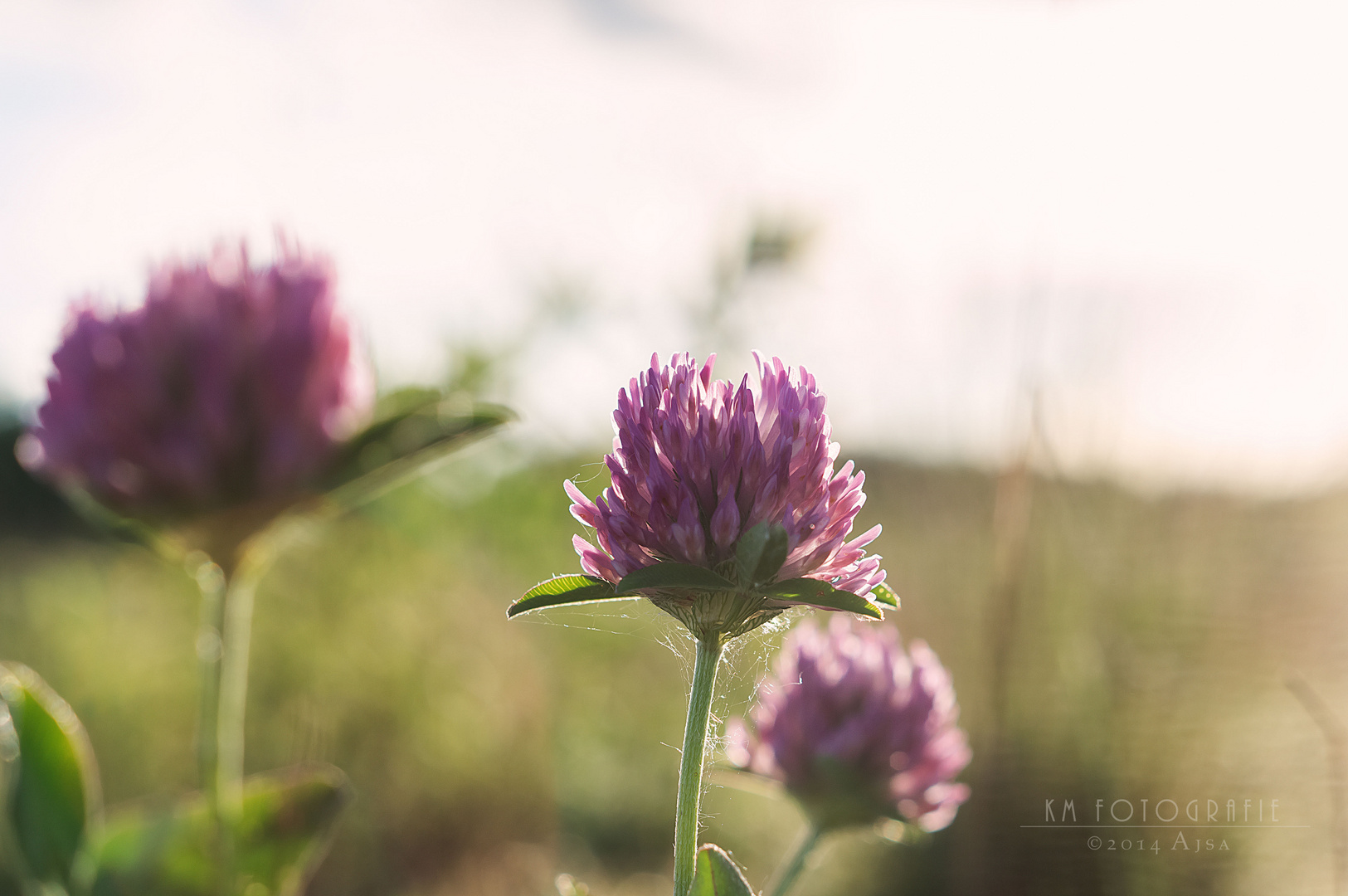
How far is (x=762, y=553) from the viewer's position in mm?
373

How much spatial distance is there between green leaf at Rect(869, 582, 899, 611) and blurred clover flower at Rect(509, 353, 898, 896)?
23mm

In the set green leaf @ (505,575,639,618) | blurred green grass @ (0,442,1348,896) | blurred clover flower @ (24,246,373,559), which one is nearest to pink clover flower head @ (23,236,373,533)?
blurred clover flower @ (24,246,373,559)

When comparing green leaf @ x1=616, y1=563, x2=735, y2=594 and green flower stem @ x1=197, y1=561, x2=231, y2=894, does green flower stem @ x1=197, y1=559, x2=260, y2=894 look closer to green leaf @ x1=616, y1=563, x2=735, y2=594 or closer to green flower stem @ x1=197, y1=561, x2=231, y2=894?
green flower stem @ x1=197, y1=561, x2=231, y2=894

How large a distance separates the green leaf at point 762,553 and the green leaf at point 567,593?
6 centimetres

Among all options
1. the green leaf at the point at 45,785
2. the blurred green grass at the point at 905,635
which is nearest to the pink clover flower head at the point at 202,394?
the green leaf at the point at 45,785

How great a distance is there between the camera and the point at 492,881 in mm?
2258

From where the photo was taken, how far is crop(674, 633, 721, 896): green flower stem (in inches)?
13.5

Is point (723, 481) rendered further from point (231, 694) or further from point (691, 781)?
point (231, 694)

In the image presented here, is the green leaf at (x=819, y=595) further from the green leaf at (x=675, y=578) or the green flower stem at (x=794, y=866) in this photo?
the green flower stem at (x=794, y=866)

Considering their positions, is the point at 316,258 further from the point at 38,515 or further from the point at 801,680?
the point at 38,515

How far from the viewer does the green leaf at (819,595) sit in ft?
1.28

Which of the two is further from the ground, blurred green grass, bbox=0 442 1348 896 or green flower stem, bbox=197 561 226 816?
green flower stem, bbox=197 561 226 816

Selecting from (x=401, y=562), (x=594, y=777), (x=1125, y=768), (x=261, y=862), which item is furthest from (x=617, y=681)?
(x=261, y=862)

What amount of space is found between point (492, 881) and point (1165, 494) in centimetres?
202
